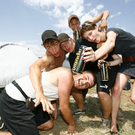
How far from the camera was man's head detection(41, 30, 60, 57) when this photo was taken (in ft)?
6.61

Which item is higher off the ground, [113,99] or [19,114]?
[19,114]

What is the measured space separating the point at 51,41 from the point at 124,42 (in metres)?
1.24

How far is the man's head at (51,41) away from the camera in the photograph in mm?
2016

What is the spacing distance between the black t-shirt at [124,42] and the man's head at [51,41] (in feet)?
2.97

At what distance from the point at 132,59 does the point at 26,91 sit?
178cm

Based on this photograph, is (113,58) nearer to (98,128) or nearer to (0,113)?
(98,128)

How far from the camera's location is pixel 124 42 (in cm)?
193

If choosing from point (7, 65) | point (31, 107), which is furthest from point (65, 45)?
point (31, 107)

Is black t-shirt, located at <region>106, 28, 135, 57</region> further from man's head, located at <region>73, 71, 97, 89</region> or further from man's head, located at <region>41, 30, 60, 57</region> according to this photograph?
man's head, located at <region>41, 30, 60, 57</region>

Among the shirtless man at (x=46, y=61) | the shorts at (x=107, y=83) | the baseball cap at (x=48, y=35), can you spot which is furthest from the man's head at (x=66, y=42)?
the shorts at (x=107, y=83)

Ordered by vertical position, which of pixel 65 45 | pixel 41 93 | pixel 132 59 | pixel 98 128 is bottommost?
pixel 98 128

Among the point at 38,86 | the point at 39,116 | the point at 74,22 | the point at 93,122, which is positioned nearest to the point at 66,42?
the point at 74,22

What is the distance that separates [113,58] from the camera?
224 cm

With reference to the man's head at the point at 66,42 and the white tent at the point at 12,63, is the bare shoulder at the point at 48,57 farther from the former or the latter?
the white tent at the point at 12,63
